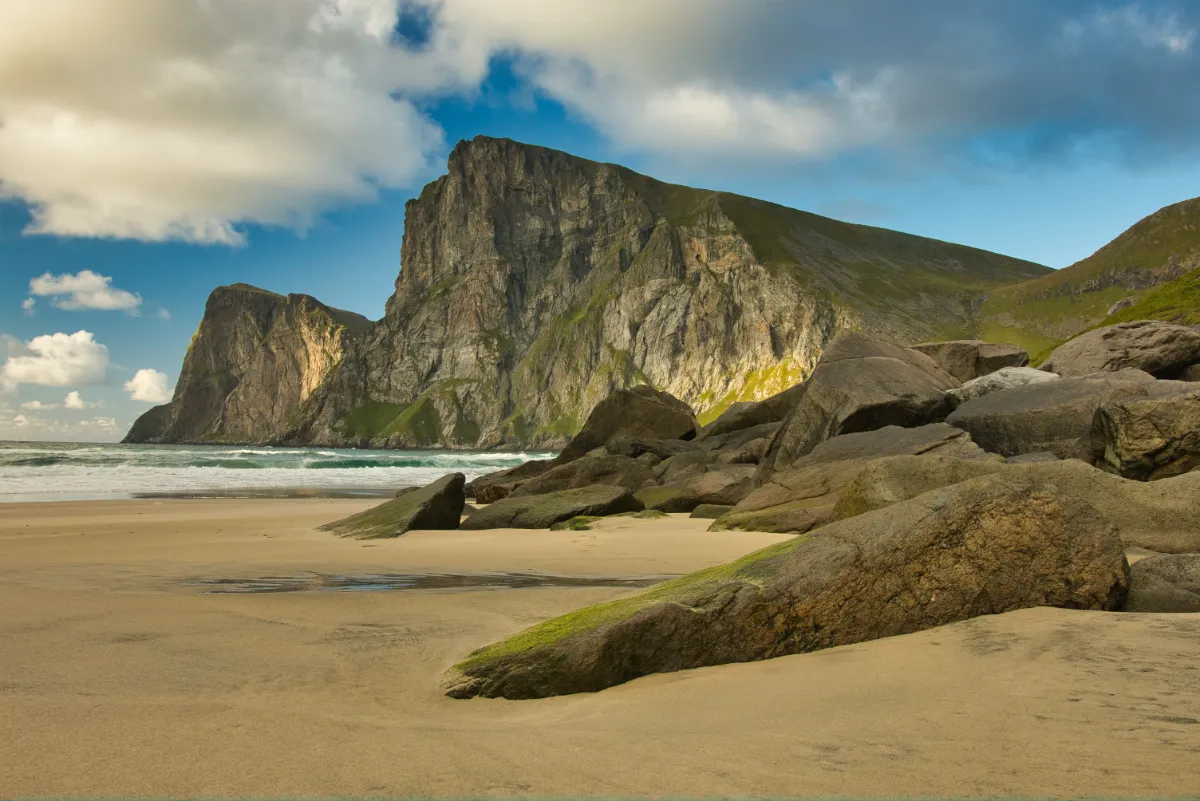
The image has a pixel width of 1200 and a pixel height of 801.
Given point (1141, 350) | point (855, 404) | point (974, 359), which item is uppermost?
point (974, 359)

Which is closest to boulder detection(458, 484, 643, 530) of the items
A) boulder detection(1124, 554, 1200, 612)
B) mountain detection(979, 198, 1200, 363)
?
boulder detection(1124, 554, 1200, 612)

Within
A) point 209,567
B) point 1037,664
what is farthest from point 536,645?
point 209,567

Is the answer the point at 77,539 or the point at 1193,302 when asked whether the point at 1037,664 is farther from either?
the point at 1193,302

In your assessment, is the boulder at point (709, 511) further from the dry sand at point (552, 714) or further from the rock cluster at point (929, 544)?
the dry sand at point (552, 714)

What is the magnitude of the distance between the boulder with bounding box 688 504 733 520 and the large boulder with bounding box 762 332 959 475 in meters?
1.90

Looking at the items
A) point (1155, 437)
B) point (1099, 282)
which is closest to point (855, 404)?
point (1155, 437)

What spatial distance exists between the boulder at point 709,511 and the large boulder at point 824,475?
73.8 inches

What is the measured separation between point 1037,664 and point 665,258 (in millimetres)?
185910

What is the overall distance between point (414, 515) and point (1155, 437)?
42.7 feet

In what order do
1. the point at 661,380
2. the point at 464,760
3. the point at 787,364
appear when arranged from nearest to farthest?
the point at 464,760 → the point at 787,364 → the point at 661,380

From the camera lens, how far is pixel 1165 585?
5.12 m

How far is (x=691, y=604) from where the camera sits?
484 cm

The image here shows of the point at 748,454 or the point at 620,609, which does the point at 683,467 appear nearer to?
the point at 748,454

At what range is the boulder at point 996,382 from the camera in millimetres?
18797
